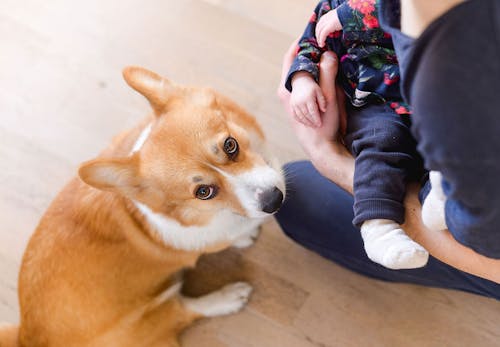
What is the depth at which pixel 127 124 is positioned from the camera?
1.90 metres

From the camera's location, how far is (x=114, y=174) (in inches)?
43.9

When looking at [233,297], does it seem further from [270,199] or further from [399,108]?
[399,108]

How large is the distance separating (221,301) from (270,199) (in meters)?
0.59

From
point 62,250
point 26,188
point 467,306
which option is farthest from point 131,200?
point 467,306

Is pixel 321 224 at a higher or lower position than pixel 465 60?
lower

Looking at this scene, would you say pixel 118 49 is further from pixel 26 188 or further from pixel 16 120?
pixel 26 188

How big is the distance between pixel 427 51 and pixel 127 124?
1.55 m

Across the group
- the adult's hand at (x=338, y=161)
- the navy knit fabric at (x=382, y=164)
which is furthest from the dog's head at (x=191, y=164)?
the navy knit fabric at (x=382, y=164)

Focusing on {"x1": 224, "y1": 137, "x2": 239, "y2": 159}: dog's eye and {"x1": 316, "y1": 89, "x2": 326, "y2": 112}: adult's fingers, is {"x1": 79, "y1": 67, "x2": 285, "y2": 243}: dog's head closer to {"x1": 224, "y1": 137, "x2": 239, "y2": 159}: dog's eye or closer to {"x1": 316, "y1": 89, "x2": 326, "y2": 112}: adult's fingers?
{"x1": 224, "y1": 137, "x2": 239, "y2": 159}: dog's eye

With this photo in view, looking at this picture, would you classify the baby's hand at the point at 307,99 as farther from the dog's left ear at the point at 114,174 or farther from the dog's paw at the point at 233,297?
the dog's paw at the point at 233,297

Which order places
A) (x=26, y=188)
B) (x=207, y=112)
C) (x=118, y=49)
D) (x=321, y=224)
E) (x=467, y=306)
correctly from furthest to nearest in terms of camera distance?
1. (x=118, y=49)
2. (x=26, y=188)
3. (x=467, y=306)
4. (x=321, y=224)
5. (x=207, y=112)

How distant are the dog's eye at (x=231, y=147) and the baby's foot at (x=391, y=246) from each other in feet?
1.32

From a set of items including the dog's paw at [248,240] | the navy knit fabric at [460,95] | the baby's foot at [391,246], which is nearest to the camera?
the navy knit fabric at [460,95]

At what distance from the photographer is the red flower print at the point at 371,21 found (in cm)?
109
